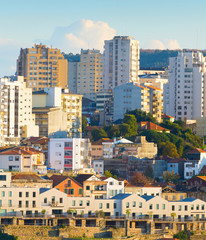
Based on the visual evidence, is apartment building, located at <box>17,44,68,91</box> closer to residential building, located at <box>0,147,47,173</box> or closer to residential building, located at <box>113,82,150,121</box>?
residential building, located at <box>113,82,150,121</box>

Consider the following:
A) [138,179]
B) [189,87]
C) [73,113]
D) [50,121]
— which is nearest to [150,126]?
[50,121]

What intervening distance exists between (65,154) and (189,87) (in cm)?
6150

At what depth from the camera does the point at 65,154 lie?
101875mm

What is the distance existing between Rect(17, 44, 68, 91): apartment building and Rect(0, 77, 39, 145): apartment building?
4654 cm

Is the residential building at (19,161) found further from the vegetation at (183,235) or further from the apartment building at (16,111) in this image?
the apartment building at (16,111)

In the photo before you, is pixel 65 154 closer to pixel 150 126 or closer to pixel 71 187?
pixel 71 187

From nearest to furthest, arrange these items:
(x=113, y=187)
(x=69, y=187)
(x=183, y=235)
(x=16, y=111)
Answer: (x=183, y=235)
(x=69, y=187)
(x=113, y=187)
(x=16, y=111)

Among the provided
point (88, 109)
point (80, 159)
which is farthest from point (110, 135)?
point (88, 109)

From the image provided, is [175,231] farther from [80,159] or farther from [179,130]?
[179,130]

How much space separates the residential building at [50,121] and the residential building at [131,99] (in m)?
16.2

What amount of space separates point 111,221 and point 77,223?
3.06 meters

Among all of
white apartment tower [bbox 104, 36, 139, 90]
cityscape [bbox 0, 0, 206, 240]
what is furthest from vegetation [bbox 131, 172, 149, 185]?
white apartment tower [bbox 104, 36, 139, 90]

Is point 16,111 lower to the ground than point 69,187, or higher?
higher

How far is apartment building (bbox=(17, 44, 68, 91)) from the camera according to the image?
174375 millimetres
